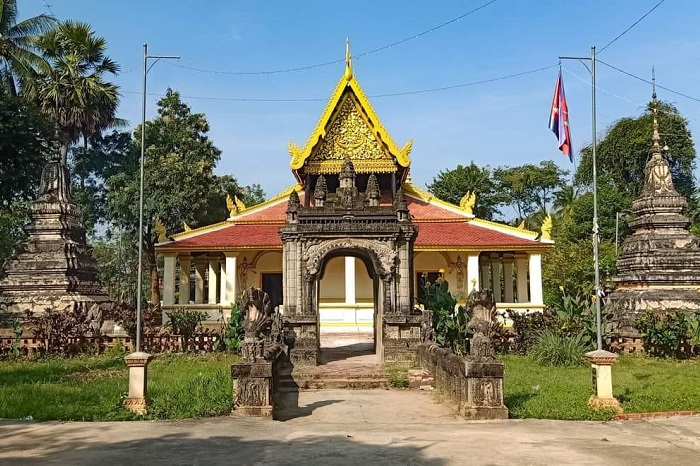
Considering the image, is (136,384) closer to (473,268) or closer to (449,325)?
(449,325)

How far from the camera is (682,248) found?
1842 cm

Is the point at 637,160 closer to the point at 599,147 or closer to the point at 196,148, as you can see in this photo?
the point at 599,147

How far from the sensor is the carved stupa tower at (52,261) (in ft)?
62.0

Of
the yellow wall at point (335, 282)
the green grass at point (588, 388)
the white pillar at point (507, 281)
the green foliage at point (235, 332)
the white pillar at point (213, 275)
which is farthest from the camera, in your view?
the white pillar at point (507, 281)

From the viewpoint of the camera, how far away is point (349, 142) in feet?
78.0

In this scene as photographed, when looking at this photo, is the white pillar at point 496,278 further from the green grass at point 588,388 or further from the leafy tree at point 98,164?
the leafy tree at point 98,164

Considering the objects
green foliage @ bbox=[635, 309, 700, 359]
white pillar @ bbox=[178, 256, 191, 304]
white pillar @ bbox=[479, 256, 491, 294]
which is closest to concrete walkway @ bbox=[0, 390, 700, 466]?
green foliage @ bbox=[635, 309, 700, 359]

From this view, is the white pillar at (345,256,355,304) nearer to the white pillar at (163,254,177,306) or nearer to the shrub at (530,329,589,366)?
the white pillar at (163,254,177,306)

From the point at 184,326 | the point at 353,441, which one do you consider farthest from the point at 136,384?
the point at 184,326

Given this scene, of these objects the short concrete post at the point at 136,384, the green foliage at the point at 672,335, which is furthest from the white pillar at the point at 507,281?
the short concrete post at the point at 136,384

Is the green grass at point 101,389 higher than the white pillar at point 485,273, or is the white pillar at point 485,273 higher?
the white pillar at point 485,273

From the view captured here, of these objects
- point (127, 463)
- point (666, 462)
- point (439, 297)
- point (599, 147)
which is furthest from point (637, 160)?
point (127, 463)

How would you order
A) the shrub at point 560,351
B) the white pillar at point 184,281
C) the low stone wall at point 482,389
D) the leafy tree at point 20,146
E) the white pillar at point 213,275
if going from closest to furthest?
the low stone wall at point 482,389 → the shrub at point 560,351 → the leafy tree at point 20,146 → the white pillar at point 184,281 → the white pillar at point 213,275

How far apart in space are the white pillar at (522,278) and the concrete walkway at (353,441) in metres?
18.9
